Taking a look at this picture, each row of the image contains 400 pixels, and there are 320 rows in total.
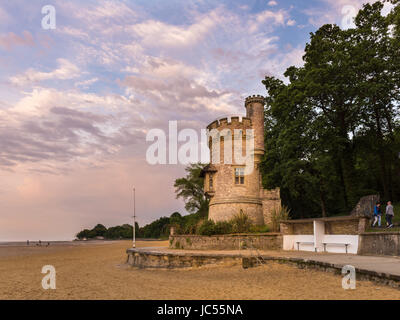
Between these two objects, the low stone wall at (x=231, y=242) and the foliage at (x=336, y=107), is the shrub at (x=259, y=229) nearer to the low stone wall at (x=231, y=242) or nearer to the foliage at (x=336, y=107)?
the low stone wall at (x=231, y=242)

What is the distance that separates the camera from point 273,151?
91.4 ft

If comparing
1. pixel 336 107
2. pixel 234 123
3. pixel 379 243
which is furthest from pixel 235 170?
pixel 379 243

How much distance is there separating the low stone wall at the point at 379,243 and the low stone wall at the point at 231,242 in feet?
20.0

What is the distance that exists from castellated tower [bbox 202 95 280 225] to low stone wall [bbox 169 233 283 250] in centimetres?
364

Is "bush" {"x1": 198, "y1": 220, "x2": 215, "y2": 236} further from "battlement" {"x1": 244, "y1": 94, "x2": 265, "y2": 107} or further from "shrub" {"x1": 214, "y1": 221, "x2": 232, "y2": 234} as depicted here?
"battlement" {"x1": 244, "y1": 94, "x2": 265, "y2": 107}

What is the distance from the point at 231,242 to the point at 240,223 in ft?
6.74

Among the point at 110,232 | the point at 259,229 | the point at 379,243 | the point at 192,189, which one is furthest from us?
the point at 110,232

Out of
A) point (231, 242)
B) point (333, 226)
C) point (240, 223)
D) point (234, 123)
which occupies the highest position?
point (234, 123)

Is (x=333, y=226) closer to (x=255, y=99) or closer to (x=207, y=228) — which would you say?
(x=207, y=228)

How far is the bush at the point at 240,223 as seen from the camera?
962 inches

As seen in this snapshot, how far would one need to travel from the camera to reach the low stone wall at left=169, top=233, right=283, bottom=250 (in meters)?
22.1

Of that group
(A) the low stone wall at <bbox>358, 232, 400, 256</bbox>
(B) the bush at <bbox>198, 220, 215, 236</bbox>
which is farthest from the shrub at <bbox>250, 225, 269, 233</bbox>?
(A) the low stone wall at <bbox>358, 232, 400, 256</bbox>

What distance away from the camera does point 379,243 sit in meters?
15.7
